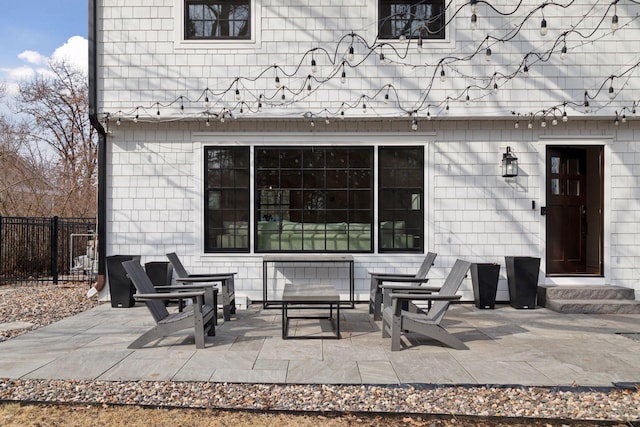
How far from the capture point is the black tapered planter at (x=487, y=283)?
6.79m

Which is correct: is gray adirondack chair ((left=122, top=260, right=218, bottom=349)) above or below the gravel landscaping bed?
above

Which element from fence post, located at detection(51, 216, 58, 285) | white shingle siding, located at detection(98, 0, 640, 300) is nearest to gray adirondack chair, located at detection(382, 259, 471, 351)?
white shingle siding, located at detection(98, 0, 640, 300)

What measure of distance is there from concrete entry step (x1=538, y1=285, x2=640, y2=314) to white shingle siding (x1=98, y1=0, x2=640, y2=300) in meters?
0.35

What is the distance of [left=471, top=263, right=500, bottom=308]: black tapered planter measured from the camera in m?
6.79

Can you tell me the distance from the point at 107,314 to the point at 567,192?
296 inches

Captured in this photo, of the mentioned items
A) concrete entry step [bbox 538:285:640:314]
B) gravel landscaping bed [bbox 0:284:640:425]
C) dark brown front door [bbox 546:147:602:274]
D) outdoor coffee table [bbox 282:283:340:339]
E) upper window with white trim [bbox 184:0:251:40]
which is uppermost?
upper window with white trim [bbox 184:0:251:40]

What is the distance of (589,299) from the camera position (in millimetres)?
6832

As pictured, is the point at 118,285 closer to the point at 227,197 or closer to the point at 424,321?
the point at 227,197

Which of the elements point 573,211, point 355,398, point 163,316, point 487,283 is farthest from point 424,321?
point 573,211

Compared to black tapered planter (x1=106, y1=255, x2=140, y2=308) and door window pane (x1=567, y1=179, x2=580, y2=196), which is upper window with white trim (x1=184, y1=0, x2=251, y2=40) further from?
door window pane (x1=567, y1=179, x2=580, y2=196)

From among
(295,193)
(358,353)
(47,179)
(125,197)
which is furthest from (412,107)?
(47,179)

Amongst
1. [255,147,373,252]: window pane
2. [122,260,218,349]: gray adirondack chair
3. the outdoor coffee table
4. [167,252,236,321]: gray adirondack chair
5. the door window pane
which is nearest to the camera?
[122,260,218,349]: gray adirondack chair

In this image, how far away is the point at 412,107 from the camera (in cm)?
706

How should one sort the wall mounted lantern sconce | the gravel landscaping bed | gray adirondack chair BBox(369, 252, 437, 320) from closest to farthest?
the gravel landscaping bed, gray adirondack chair BBox(369, 252, 437, 320), the wall mounted lantern sconce
